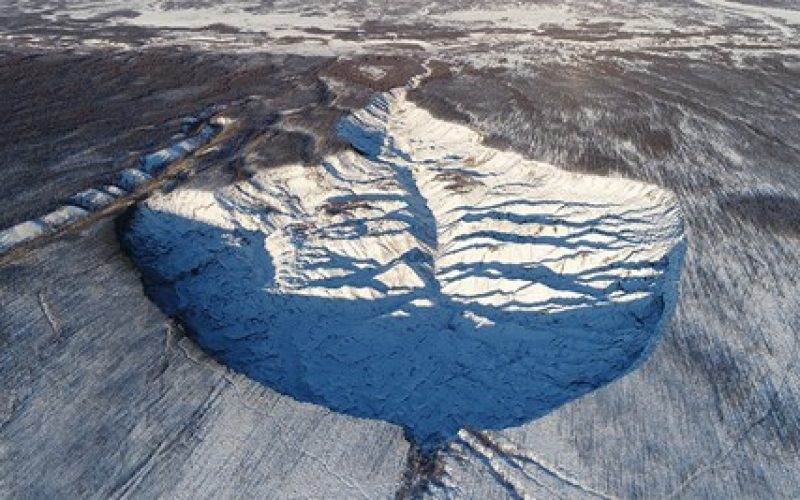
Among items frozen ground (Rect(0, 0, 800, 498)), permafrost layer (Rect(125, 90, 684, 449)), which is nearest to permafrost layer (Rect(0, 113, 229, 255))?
frozen ground (Rect(0, 0, 800, 498))

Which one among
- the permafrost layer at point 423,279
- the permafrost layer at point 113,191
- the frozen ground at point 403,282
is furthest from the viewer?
the permafrost layer at point 113,191

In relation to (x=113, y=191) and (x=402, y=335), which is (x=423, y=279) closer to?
(x=402, y=335)

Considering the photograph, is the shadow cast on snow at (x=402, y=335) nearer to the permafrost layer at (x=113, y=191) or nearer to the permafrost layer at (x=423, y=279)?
the permafrost layer at (x=423, y=279)

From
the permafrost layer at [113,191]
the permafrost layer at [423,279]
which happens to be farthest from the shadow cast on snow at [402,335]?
the permafrost layer at [113,191]

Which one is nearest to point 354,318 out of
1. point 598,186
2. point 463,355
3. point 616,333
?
point 463,355

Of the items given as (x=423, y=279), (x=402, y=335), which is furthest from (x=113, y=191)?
(x=402, y=335)

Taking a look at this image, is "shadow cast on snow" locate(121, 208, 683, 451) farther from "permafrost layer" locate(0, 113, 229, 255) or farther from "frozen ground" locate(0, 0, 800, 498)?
"permafrost layer" locate(0, 113, 229, 255)

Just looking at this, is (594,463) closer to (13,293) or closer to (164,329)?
(164,329)
